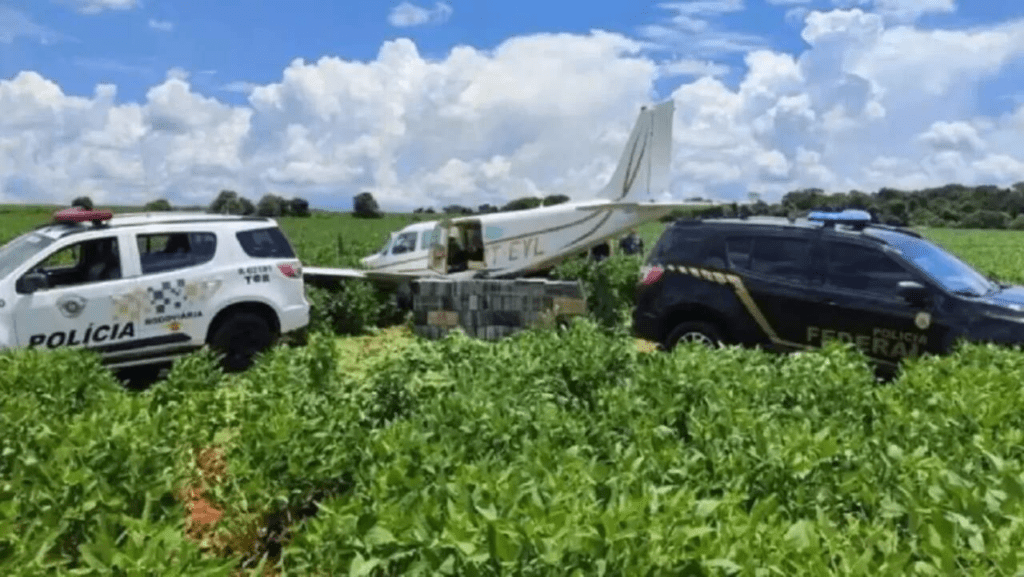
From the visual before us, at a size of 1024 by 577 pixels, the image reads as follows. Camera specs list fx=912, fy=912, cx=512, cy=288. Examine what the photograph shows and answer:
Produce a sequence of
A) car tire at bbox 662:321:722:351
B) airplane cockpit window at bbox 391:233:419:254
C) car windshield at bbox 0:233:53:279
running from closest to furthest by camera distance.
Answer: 1. car windshield at bbox 0:233:53:279
2. car tire at bbox 662:321:722:351
3. airplane cockpit window at bbox 391:233:419:254

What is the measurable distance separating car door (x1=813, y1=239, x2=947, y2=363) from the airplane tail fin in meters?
17.7

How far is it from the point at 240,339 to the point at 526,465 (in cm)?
849

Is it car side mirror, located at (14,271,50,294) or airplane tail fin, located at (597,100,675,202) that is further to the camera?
airplane tail fin, located at (597,100,675,202)

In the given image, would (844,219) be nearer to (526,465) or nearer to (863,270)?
(863,270)

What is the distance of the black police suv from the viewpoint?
905 cm

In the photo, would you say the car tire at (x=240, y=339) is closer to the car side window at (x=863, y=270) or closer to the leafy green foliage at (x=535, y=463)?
the leafy green foliage at (x=535, y=463)

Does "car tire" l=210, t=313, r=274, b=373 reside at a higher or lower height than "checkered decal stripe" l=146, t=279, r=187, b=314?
lower

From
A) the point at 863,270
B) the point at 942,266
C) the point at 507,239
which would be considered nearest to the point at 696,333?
the point at 863,270

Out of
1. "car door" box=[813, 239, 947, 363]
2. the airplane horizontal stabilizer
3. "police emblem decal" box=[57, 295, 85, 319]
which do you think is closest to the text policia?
"police emblem decal" box=[57, 295, 85, 319]

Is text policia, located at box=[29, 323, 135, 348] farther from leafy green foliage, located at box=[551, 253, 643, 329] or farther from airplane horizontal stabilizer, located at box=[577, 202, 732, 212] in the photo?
airplane horizontal stabilizer, located at box=[577, 202, 732, 212]

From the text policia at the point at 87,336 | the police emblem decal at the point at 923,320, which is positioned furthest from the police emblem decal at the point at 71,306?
the police emblem decal at the point at 923,320

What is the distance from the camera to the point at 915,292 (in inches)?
356

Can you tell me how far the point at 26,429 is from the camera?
15.1 ft

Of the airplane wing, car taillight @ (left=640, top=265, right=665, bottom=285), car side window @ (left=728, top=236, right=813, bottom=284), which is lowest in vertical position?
the airplane wing
